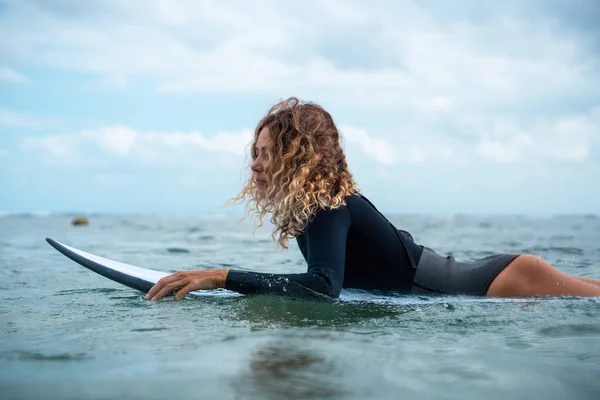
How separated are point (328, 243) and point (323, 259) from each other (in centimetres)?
9

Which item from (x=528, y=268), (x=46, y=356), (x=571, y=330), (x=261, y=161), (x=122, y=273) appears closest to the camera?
(x=46, y=356)

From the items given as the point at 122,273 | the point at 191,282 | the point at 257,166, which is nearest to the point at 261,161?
the point at 257,166

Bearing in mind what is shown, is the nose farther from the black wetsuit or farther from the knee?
the knee

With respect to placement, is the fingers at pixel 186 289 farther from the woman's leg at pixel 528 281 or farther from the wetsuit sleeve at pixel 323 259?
the woman's leg at pixel 528 281

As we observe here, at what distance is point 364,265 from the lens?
364 centimetres

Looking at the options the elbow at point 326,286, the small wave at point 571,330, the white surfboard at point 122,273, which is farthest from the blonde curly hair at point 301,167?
the small wave at point 571,330

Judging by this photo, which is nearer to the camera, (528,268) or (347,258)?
(347,258)

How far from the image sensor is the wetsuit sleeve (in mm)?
3217

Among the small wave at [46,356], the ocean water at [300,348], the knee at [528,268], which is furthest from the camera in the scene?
the knee at [528,268]

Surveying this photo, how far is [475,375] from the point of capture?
2.24m

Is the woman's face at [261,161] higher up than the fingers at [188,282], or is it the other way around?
the woman's face at [261,161]

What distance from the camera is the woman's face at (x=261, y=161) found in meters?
3.51

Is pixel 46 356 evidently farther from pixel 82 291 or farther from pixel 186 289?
pixel 82 291

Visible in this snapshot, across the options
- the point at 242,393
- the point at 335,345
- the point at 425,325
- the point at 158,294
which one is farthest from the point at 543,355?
the point at 158,294
